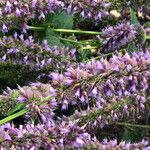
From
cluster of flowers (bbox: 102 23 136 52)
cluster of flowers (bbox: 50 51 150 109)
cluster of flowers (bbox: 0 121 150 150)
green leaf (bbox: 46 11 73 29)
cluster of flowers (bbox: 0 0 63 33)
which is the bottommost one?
cluster of flowers (bbox: 0 121 150 150)

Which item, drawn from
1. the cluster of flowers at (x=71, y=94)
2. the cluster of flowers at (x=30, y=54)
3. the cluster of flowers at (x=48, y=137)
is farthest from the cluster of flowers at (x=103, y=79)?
the cluster of flowers at (x=30, y=54)

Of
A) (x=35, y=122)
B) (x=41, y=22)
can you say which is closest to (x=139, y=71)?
(x=35, y=122)

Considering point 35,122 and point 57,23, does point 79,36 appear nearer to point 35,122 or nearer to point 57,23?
point 57,23

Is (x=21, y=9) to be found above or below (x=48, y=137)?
above

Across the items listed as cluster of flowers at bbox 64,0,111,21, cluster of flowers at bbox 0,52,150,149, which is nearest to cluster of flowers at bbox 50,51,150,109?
cluster of flowers at bbox 0,52,150,149

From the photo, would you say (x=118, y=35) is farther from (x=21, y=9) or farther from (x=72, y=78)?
(x=72, y=78)

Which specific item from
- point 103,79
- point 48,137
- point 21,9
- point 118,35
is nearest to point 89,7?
point 118,35

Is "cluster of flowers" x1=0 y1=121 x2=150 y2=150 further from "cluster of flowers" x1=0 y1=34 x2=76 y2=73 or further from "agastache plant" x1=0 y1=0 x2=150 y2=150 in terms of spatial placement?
"cluster of flowers" x1=0 y1=34 x2=76 y2=73
